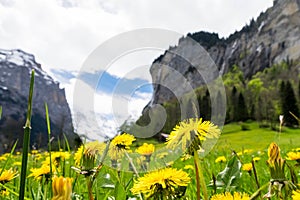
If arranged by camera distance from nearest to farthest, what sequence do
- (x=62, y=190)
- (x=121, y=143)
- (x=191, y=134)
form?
(x=62, y=190) → (x=191, y=134) → (x=121, y=143)

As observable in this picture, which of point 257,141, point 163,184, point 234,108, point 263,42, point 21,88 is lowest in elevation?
point 257,141

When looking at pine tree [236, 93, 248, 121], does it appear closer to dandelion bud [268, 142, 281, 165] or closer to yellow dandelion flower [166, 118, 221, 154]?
yellow dandelion flower [166, 118, 221, 154]

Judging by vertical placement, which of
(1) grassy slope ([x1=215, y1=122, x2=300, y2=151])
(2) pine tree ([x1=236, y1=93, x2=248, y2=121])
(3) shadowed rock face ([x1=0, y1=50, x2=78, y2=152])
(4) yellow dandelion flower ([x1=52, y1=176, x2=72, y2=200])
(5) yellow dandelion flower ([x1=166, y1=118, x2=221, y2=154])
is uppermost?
(3) shadowed rock face ([x1=0, y1=50, x2=78, y2=152])

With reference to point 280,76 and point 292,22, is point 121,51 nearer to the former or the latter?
point 280,76

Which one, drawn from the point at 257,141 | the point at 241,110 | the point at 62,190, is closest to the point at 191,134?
the point at 62,190

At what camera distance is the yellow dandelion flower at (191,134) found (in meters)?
0.50

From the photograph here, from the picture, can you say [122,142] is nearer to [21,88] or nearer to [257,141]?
[257,141]

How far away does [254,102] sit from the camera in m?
42.2

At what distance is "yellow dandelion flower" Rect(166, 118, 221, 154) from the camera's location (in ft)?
1.65

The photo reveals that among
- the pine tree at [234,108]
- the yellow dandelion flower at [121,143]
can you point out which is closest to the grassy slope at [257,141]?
the yellow dandelion flower at [121,143]

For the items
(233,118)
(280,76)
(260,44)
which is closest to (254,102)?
(233,118)

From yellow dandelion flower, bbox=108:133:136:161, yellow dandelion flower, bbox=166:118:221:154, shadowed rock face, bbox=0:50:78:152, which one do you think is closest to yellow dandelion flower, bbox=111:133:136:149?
yellow dandelion flower, bbox=108:133:136:161

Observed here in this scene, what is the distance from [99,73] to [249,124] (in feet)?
125

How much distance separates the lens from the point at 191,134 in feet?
1.69
